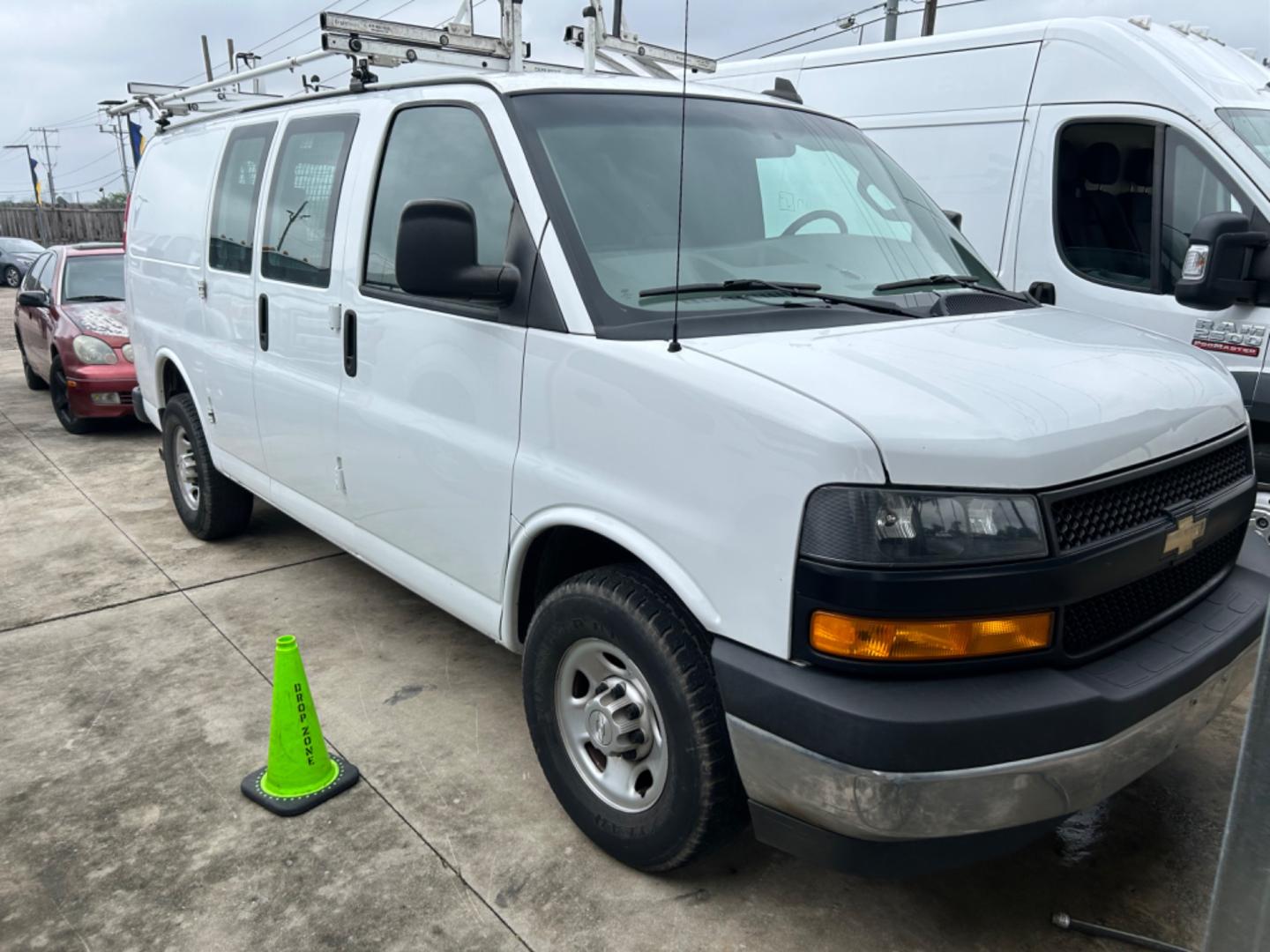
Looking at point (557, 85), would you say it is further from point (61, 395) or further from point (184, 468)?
point (61, 395)

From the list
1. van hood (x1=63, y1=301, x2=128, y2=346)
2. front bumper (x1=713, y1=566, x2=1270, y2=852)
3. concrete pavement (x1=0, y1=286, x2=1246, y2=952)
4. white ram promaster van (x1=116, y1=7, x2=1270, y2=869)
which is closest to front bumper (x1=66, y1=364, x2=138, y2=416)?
van hood (x1=63, y1=301, x2=128, y2=346)

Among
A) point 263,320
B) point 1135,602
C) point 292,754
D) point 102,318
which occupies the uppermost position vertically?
point 263,320

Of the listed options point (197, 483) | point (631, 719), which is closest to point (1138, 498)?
point (631, 719)

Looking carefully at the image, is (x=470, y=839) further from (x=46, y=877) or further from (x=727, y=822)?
(x=46, y=877)

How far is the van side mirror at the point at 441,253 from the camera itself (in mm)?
2705

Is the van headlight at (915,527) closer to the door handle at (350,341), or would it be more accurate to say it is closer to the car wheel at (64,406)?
the door handle at (350,341)

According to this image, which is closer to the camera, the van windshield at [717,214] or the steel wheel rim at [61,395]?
the van windshield at [717,214]

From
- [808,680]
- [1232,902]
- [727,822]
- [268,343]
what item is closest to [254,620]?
[268,343]

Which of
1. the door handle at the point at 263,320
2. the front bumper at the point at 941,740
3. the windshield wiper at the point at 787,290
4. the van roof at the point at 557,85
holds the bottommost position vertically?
the front bumper at the point at 941,740

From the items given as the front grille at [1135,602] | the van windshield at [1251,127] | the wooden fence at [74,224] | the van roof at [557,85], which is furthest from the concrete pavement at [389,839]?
the wooden fence at [74,224]

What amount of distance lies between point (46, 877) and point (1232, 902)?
2963 mm

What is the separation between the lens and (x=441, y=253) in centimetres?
271

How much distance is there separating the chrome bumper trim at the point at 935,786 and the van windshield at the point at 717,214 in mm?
1098

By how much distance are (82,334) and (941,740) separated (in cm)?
865
